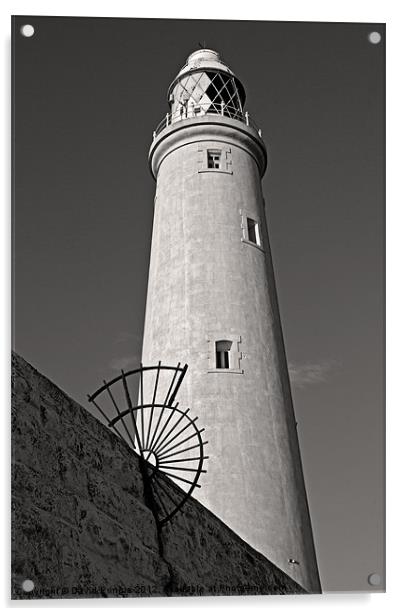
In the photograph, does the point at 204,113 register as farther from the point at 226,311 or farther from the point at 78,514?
the point at 78,514

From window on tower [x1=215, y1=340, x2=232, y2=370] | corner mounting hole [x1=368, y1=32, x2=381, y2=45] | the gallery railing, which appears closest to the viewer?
corner mounting hole [x1=368, y1=32, x2=381, y2=45]

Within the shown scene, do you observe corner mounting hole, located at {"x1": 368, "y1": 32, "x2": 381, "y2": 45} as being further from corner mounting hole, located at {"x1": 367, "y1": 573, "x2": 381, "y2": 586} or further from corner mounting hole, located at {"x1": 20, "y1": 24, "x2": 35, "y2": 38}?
corner mounting hole, located at {"x1": 367, "y1": 573, "x2": 381, "y2": 586}

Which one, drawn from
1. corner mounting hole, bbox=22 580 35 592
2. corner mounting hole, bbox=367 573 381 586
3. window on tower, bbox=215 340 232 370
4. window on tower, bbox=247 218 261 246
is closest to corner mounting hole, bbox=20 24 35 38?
corner mounting hole, bbox=22 580 35 592

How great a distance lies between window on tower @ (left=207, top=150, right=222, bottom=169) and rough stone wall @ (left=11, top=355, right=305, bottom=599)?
6.16 m

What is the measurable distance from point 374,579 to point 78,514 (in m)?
2.53

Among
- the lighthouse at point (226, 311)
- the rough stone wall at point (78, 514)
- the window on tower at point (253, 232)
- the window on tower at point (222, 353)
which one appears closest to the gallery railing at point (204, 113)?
the lighthouse at point (226, 311)

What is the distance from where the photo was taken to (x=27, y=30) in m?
6.92

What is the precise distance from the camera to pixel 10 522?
5.42m

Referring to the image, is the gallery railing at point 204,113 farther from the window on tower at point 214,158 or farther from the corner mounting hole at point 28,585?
the corner mounting hole at point 28,585

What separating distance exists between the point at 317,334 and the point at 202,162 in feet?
12.6

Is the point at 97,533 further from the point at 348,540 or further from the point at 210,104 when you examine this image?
the point at 210,104

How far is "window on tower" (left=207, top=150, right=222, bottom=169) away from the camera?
1159cm

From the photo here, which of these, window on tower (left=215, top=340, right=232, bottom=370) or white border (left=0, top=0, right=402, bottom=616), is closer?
white border (left=0, top=0, right=402, bottom=616)

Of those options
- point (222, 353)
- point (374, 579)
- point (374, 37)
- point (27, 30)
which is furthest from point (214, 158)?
point (374, 579)
